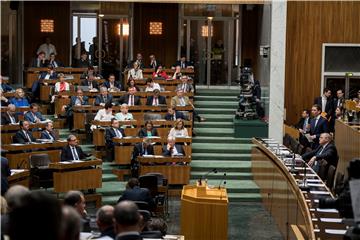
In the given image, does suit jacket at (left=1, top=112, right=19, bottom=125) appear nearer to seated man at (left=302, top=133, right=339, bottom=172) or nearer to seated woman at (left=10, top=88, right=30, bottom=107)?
seated woman at (left=10, top=88, right=30, bottom=107)

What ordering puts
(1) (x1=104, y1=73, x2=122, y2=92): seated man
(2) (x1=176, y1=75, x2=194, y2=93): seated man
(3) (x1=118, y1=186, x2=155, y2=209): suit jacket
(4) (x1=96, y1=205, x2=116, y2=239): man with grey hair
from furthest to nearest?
(2) (x1=176, y1=75, x2=194, y2=93): seated man → (1) (x1=104, y1=73, x2=122, y2=92): seated man → (3) (x1=118, y1=186, x2=155, y2=209): suit jacket → (4) (x1=96, y1=205, x2=116, y2=239): man with grey hair

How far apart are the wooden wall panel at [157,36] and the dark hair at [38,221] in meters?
26.1

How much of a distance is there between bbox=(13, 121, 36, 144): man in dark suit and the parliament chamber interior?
0.12ft

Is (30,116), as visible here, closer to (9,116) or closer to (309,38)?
(9,116)

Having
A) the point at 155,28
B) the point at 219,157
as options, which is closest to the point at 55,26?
the point at 155,28

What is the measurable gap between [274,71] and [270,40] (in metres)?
0.89

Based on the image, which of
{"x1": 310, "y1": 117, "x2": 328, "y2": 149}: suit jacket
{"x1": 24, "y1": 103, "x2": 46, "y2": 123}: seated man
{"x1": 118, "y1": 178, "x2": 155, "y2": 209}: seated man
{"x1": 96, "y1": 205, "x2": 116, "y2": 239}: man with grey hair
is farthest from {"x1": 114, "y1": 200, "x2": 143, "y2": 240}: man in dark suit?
{"x1": 24, "y1": 103, "x2": 46, "y2": 123}: seated man

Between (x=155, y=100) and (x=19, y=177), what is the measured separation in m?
6.48

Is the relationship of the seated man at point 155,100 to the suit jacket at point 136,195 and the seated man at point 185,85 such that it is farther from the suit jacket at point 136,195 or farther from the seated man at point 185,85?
the suit jacket at point 136,195

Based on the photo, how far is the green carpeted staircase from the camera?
18.4 meters

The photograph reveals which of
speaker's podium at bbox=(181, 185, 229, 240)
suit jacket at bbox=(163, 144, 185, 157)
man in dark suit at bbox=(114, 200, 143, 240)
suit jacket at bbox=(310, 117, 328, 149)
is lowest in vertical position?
speaker's podium at bbox=(181, 185, 229, 240)

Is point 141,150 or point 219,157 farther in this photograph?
point 219,157

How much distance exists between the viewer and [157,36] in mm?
28797

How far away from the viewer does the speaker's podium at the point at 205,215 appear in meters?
13.6
